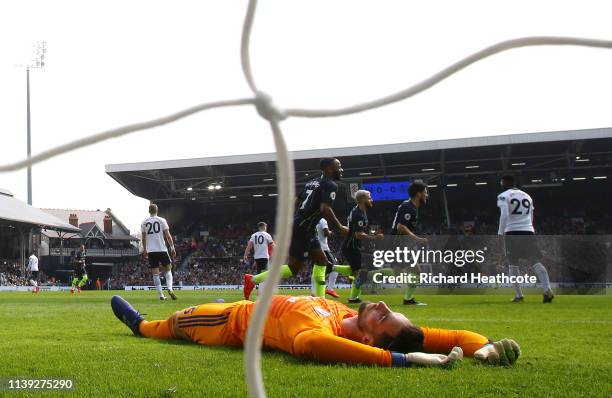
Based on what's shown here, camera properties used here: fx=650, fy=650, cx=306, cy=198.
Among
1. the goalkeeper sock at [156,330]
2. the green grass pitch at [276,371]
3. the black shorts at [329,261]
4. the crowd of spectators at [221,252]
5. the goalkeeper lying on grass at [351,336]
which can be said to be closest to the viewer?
the green grass pitch at [276,371]

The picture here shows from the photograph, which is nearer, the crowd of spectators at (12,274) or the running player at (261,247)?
the running player at (261,247)

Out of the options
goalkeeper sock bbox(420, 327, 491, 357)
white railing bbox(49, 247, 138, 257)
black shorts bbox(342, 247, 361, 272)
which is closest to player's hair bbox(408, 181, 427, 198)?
black shorts bbox(342, 247, 361, 272)

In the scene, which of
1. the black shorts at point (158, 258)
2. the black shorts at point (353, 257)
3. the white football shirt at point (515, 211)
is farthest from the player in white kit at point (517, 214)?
the black shorts at point (158, 258)

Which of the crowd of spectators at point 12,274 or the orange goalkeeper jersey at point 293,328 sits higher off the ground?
the orange goalkeeper jersey at point 293,328

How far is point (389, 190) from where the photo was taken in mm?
28547

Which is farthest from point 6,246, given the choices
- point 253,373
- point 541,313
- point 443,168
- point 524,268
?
point 253,373

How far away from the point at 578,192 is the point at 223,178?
17041mm

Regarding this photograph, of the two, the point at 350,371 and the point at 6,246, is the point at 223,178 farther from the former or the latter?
the point at 350,371

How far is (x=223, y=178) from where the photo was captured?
3172cm

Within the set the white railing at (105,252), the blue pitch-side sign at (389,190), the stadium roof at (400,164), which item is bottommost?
the white railing at (105,252)

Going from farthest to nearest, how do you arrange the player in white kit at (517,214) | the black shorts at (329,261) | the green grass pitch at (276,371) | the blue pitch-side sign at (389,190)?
the blue pitch-side sign at (389,190), the black shorts at (329,261), the player in white kit at (517,214), the green grass pitch at (276,371)

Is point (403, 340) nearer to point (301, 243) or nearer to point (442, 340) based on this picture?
point (442, 340)

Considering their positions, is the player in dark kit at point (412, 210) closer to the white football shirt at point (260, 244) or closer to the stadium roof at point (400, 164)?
the white football shirt at point (260, 244)

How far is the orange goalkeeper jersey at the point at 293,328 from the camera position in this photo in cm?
299
